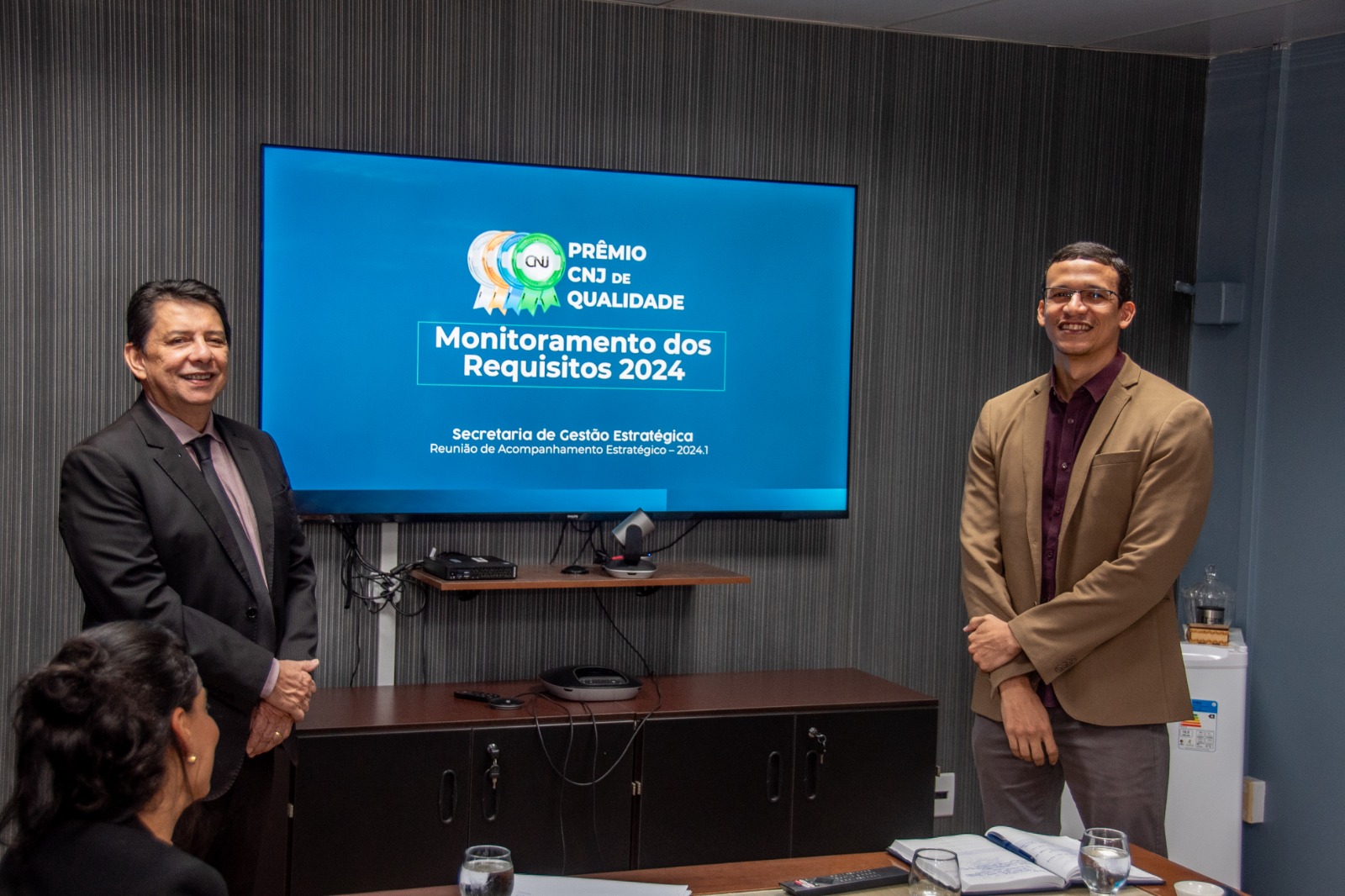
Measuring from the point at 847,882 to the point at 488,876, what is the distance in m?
0.59

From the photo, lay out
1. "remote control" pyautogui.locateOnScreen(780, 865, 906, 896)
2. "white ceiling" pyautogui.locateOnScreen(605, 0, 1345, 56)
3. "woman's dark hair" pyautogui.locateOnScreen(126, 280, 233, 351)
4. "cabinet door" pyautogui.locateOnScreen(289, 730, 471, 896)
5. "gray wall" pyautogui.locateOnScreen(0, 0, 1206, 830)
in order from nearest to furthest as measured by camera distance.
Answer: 1. "remote control" pyautogui.locateOnScreen(780, 865, 906, 896)
2. "woman's dark hair" pyautogui.locateOnScreen(126, 280, 233, 351)
3. "cabinet door" pyautogui.locateOnScreen(289, 730, 471, 896)
4. "gray wall" pyautogui.locateOnScreen(0, 0, 1206, 830)
5. "white ceiling" pyautogui.locateOnScreen(605, 0, 1345, 56)

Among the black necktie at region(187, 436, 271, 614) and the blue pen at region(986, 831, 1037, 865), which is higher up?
the black necktie at region(187, 436, 271, 614)

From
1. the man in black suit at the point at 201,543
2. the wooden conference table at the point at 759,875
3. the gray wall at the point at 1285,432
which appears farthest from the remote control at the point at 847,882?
the gray wall at the point at 1285,432

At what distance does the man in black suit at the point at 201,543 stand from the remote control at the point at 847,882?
4.02ft

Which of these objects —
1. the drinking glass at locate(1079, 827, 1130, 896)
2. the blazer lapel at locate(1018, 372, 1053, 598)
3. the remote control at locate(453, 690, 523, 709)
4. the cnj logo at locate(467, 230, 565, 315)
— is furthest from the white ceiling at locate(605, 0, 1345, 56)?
the drinking glass at locate(1079, 827, 1130, 896)

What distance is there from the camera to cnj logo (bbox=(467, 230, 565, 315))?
11.2 ft

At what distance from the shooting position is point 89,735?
4.39ft

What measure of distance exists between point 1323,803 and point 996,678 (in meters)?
1.64

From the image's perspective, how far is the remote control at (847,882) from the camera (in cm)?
179

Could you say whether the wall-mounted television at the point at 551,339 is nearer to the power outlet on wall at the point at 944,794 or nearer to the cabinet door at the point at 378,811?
the cabinet door at the point at 378,811

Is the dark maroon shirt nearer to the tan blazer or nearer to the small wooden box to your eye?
→ the tan blazer

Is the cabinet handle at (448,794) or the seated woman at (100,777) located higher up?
the seated woman at (100,777)

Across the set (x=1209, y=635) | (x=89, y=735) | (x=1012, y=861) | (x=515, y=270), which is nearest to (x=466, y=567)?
(x=515, y=270)

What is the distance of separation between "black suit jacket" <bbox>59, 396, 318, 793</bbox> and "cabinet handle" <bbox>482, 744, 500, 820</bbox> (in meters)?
0.73
